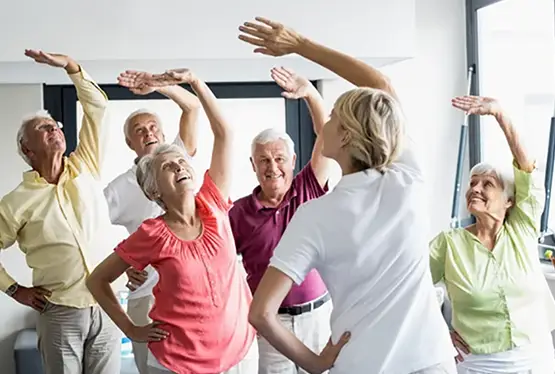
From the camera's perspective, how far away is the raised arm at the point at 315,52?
203cm

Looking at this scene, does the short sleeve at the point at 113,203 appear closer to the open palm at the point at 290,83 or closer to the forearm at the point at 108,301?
the forearm at the point at 108,301


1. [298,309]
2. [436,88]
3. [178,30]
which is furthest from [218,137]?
[436,88]

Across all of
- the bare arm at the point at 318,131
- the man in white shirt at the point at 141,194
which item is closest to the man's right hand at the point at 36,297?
the man in white shirt at the point at 141,194

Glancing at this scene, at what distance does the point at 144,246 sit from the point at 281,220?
0.68 m

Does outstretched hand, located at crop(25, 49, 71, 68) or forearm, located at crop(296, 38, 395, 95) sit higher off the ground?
outstretched hand, located at crop(25, 49, 71, 68)

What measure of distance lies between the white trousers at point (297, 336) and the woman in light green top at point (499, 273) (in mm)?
453

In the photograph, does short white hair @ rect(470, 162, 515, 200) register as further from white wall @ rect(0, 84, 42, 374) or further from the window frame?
white wall @ rect(0, 84, 42, 374)

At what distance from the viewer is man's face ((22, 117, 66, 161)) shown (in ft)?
9.80

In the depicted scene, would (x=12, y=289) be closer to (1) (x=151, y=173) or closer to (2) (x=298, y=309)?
(1) (x=151, y=173)

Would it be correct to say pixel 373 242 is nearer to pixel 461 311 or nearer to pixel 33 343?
pixel 461 311

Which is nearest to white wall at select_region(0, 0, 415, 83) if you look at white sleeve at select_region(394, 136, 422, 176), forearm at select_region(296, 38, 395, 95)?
forearm at select_region(296, 38, 395, 95)

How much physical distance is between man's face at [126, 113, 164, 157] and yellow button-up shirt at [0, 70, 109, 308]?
268 mm

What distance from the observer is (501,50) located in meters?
4.51

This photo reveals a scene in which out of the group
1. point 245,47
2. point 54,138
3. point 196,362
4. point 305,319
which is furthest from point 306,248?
point 245,47
